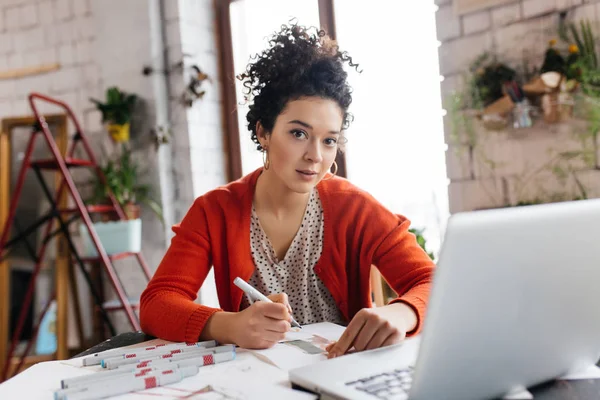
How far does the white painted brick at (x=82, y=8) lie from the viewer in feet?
10.5

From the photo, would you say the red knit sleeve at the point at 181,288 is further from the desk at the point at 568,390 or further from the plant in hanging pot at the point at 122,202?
the plant in hanging pot at the point at 122,202

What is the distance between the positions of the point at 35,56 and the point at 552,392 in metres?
3.34

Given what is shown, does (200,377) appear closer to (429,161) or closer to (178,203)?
(429,161)

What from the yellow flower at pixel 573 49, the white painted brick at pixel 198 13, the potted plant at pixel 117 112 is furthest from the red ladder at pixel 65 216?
the yellow flower at pixel 573 49

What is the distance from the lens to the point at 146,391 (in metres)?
0.73

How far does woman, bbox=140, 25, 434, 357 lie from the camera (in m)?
1.24

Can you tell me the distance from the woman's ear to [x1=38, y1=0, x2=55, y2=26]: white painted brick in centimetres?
239

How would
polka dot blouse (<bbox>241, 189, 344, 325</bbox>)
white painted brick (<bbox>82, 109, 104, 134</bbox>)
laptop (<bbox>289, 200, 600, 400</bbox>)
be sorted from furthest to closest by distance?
white painted brick (<bbox>82, 109, 104, 134</bbox>)
polka dot blouse (<bbox>241, 189, 344, 325</bbox>)
laptop (<bbox>289, 200, 600, 400</bbox>)

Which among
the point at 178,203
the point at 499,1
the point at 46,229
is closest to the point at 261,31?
the point at 178,203

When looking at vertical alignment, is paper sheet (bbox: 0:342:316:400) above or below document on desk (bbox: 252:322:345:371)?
above

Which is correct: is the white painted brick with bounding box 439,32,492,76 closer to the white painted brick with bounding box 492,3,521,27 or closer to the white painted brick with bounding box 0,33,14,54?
the white painted brick with bounding box 492,3,521,27

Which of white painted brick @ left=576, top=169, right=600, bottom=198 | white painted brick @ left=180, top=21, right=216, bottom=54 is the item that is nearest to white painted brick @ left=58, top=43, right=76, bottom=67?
white painted brick @ left=180, top=21, right=216, bottom=54

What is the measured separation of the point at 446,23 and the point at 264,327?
169cm

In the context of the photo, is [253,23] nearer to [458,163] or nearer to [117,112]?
[117,112]
